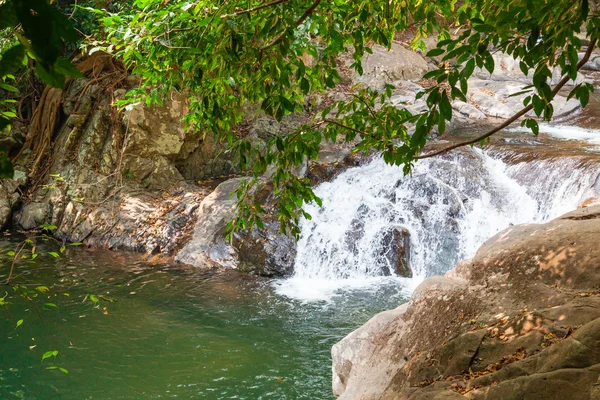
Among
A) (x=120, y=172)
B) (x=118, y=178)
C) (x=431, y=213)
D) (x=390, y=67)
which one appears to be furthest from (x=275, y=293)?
(x=390, y=67)

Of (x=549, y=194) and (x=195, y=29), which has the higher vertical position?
(x=195, y=29)

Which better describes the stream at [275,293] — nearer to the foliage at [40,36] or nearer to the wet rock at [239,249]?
the wet rock at [239,249]

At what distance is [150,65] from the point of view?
356 centimetres

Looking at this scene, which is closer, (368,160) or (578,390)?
(578,390)

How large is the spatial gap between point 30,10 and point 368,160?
11055mm

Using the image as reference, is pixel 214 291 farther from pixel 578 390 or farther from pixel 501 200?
pixel 578 390

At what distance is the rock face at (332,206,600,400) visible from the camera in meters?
2.91

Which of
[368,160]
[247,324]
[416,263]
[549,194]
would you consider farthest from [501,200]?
[247,324]

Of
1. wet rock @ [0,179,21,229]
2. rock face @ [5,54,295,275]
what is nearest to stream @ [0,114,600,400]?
wet rock @ [0,179,21,229]

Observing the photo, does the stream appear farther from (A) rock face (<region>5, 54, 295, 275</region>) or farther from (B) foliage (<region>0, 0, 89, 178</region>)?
(B) foliage (<region>0, 0, 89, 178</region>)

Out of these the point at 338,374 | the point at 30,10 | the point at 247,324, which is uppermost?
the point at 30,10

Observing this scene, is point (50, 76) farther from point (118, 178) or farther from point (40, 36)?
point (118, 178)

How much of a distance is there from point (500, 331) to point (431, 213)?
6.44 metres

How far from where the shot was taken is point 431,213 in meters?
9.99
